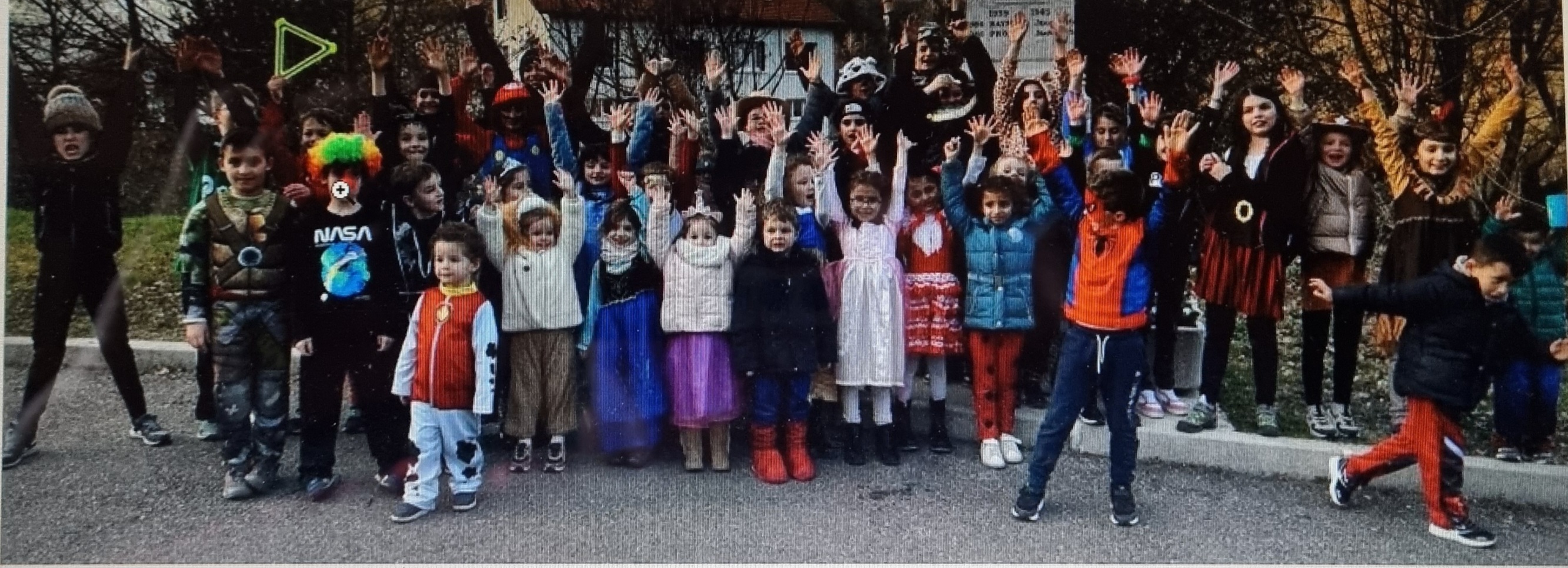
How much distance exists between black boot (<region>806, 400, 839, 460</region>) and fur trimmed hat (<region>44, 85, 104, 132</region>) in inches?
110

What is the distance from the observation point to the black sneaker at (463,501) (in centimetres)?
400

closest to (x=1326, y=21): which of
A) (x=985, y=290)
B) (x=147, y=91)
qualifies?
(x=985, y=290)

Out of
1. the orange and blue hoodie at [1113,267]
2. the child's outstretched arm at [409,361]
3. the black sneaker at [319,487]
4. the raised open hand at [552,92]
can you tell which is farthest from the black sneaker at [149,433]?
the orange and blue hoodie at [1113,267]

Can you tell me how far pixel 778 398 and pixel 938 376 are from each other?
64 centimetres

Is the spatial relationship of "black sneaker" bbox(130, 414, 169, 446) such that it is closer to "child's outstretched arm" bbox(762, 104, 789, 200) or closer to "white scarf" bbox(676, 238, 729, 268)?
"white scarf" bbox(676, 238, 729, 268)

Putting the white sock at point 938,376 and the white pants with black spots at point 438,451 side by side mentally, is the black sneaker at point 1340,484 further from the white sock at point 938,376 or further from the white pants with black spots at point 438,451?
the white pants with black spots at point 438,451

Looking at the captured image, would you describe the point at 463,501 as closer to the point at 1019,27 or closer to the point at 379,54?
the point at 379,54

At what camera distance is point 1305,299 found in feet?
14.4

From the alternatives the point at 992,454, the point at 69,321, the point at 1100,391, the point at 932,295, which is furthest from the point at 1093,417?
the point at 69,321

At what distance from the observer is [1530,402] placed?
4.22 m

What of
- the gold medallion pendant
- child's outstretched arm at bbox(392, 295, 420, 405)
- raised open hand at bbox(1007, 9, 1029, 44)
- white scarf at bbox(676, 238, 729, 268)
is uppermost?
raised open hand at bbox(1007, 9, 1029, 44)

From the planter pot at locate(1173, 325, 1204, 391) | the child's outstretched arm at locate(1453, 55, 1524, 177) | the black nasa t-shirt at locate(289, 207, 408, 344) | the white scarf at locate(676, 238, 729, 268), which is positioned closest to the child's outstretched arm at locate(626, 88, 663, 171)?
the white scarf at locate(676, 238, 729, 268)

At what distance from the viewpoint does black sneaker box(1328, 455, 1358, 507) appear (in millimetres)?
4098

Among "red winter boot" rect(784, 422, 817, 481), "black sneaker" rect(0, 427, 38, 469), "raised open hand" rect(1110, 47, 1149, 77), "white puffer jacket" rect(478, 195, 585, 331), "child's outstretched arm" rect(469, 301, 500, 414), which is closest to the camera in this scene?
"child's outstretched arm" rect(469, 301, 500, 414)
